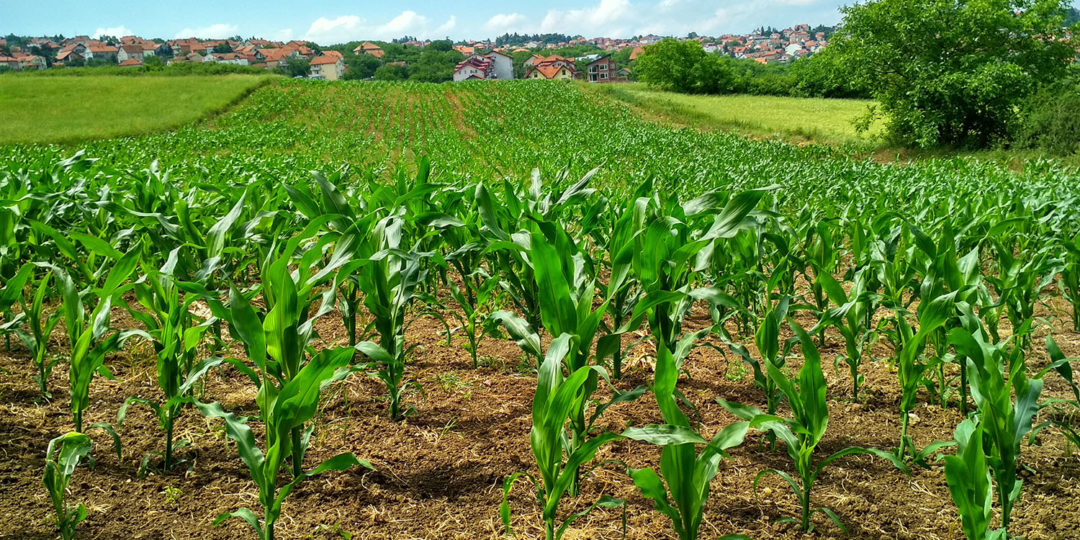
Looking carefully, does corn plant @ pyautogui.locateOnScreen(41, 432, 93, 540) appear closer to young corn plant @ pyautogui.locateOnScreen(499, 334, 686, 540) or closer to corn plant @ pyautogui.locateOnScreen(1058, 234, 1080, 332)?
young corn plant @ pyautogui.locateOnScreen(499, 334, 686, 540)

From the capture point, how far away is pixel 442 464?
7.79 ft

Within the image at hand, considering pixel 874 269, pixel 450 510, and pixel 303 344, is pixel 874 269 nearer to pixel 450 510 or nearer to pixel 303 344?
pixel 450 510

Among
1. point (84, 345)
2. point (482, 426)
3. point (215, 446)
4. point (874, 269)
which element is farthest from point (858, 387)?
point (84, 345)

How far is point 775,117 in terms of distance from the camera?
31422mm

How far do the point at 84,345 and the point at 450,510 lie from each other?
1.44 meters

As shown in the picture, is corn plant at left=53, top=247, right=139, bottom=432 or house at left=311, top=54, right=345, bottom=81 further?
house at left=311, top=54, right=345, bottom=81

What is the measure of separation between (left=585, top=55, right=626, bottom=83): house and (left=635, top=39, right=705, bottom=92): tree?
7345 cm

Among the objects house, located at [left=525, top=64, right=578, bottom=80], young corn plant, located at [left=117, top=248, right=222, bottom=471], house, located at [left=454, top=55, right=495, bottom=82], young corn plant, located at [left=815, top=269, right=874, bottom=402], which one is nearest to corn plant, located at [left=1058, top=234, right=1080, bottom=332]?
young corn plant, located at [left=815, top=269, right=874, bottom=402]

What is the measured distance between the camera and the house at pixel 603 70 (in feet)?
447

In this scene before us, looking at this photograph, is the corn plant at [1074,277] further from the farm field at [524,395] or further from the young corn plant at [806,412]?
the young corn plant at [806,412]

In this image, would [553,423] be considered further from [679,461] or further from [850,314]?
[850,314]

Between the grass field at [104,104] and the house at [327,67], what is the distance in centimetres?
10147

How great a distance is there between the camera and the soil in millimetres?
2023

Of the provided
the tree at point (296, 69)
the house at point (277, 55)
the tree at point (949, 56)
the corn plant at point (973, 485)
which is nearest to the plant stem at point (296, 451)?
the corn plant at point (973, 485)
